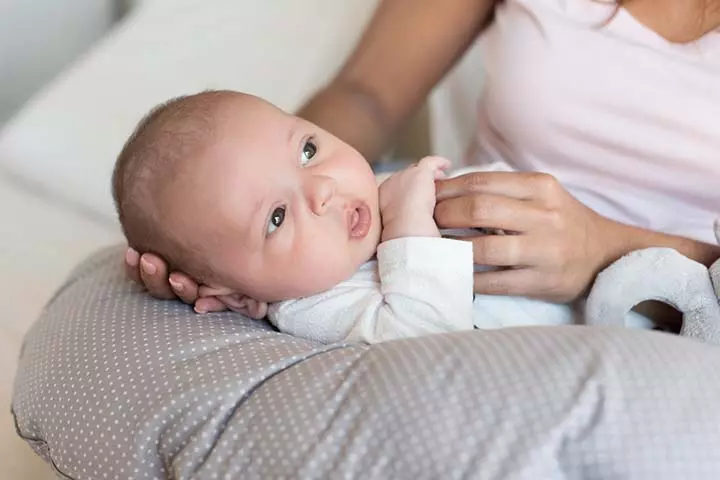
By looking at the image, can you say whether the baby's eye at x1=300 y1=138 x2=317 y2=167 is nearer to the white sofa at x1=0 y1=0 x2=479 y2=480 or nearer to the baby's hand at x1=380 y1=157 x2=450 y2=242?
the baby's hand at x1=380 y1=157 x2=450 y2=242

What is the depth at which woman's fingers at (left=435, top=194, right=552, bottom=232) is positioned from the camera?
88 centimetres

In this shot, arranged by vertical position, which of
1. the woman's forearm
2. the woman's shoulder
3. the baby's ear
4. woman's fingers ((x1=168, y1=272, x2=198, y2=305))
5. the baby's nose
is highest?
the woman's shoulder

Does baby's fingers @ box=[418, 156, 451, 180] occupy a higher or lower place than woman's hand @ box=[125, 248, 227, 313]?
higher

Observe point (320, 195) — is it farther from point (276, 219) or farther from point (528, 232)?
point (528, 232)

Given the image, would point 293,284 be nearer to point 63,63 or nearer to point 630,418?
point 630,418

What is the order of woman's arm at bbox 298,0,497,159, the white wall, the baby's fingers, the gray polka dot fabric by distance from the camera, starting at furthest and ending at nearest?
the white wall → woman's arm at bbox 298,0,497,159 → the baby's fingers → the gray polka dot fabric

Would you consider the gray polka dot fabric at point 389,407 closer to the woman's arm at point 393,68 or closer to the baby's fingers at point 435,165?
the baby's fingers at point 435,165

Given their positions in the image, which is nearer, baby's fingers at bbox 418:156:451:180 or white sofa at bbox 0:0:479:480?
baby's fingers at bbox 418:156:451:180

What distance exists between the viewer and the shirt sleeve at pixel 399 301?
2.79ft

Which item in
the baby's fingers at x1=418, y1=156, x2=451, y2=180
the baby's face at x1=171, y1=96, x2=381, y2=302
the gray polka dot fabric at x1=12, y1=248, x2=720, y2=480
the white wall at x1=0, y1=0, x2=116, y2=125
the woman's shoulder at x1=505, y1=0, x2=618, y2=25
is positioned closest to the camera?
the gray polka dot fabric at x1=12, y1=248, x2=720, y2=480

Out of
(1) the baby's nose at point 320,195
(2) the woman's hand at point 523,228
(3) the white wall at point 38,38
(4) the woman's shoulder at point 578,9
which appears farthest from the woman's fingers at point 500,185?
(3) the white wall at point 38,38

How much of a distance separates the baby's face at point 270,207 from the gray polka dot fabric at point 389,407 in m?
0.08

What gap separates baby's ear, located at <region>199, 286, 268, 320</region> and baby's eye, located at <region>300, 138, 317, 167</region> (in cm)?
15

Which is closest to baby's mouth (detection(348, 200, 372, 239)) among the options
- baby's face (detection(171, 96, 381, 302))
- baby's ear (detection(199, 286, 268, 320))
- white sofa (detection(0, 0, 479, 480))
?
baby's face (detection(171, 96, 381, 302))
